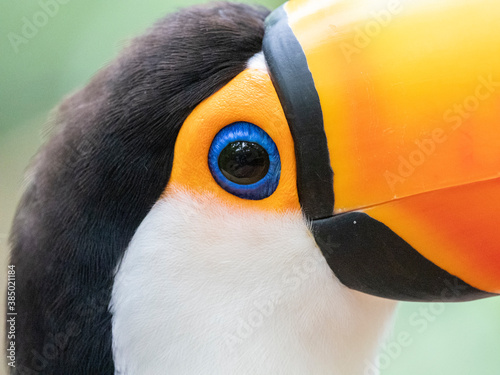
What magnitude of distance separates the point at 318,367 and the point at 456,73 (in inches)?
26.6

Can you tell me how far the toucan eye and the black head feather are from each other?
94 mm

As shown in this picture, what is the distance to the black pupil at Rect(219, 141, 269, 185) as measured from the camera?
110 cm

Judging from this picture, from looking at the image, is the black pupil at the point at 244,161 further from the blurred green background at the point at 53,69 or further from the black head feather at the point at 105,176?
the blurred green background at the point at 53,69

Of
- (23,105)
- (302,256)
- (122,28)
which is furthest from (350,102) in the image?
(23,105)

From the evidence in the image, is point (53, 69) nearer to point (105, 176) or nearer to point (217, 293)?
point (105, 176)

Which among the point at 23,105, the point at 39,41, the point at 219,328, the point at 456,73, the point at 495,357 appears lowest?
the point at 495,357

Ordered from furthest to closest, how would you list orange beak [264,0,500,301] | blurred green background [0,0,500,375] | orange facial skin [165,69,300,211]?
blurred green background [0,0,500,375], orange facial skin [165,69,300,211], orange beak [264,0,500,301]

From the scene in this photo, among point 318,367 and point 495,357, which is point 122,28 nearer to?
point 318,367

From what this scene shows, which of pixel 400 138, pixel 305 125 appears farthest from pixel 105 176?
pixel 400 138

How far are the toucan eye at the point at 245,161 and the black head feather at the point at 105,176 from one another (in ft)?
0.31

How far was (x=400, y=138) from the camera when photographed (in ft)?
3.28

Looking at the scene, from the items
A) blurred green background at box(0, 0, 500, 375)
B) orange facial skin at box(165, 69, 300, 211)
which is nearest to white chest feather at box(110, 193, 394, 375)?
orange facial skin at box(165, 69, 300, 211)

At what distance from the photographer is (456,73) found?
3.16ft

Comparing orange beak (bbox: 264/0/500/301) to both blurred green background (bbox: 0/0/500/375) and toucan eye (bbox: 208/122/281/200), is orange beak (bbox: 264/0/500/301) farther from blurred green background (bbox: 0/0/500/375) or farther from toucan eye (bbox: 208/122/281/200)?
blurred green background (bbox: 0/0/500/375)
